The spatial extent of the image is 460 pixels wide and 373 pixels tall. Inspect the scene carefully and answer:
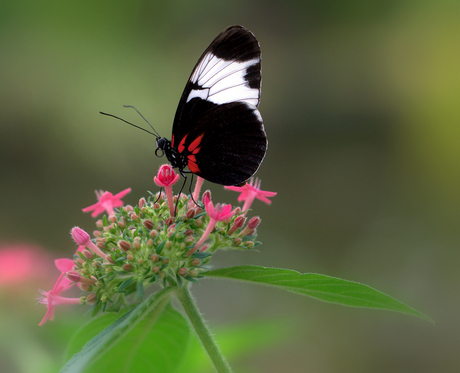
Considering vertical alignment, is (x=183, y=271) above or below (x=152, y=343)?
above

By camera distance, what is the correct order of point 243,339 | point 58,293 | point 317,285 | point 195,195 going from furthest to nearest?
point 243,339 < point 195,195 < point 58,293 < point 317,285

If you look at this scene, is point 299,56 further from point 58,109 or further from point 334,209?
point 58,109

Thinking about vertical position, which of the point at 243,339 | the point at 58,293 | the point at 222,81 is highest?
the point at 222,81

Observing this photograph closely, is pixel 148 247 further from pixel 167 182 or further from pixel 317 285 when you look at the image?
pixel 317 285

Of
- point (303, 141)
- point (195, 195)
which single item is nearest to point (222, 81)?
point (195, 195)

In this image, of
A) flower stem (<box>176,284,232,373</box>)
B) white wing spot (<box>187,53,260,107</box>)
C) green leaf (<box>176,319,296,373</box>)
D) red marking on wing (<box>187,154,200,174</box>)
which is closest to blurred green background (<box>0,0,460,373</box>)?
green leaf (<box>176,319,296,373</box>)

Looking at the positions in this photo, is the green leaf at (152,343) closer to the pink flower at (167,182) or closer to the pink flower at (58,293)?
the pink flower at (58,293)

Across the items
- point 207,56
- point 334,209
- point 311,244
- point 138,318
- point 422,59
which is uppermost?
point 422,59

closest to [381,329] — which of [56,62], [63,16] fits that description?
[56,62]
